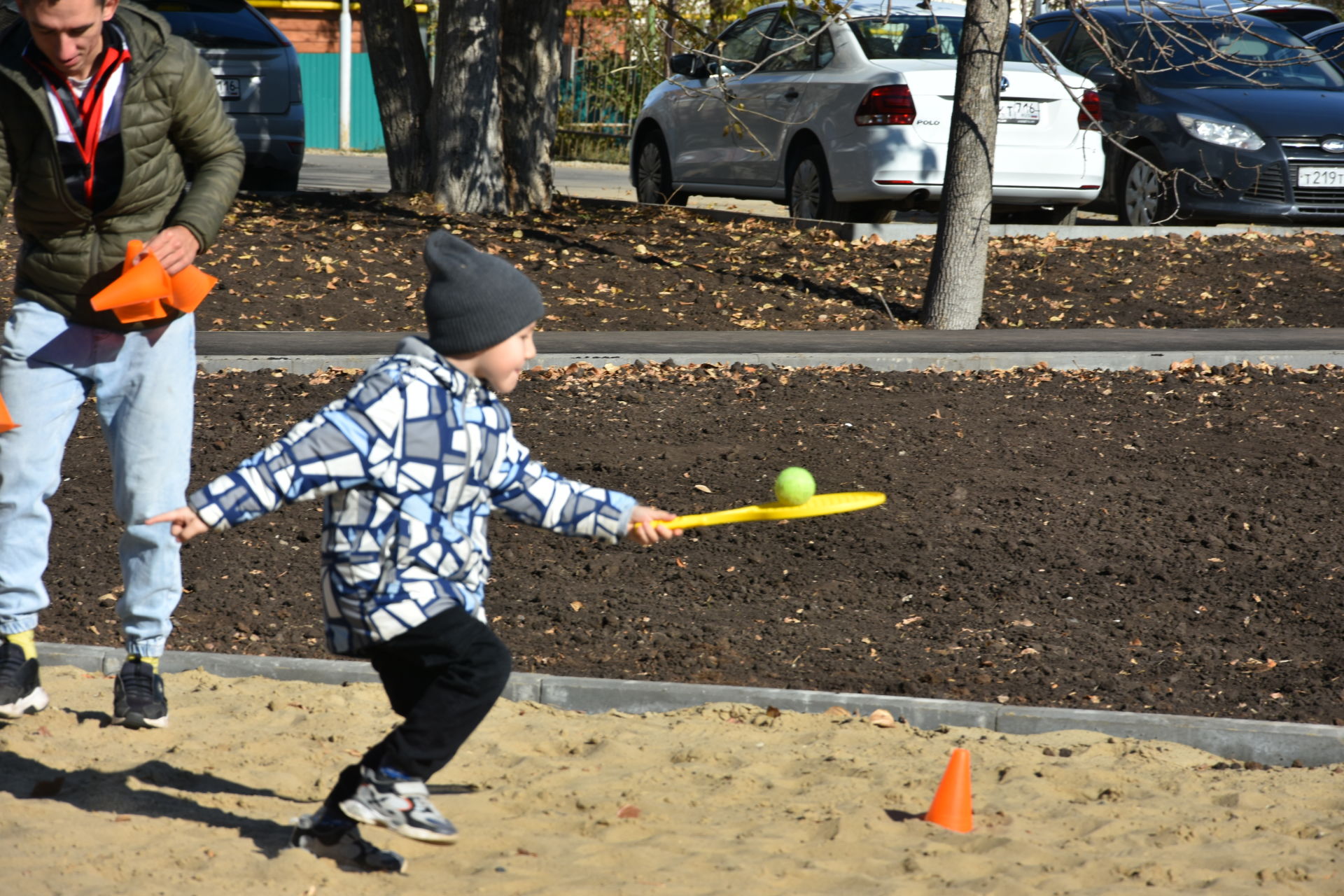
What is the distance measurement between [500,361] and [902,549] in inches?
122

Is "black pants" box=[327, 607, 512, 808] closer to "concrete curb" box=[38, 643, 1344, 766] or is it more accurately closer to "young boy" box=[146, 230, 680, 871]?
"young boy" box=[146, 230, 680, 871]

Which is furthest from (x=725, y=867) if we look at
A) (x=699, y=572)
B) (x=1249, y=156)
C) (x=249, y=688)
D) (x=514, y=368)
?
(x=1249, y=156)

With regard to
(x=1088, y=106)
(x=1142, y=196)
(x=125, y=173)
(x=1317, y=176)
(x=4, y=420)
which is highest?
(x=1088, y=106)

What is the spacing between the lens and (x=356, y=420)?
3.12 metres

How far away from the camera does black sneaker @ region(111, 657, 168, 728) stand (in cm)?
418

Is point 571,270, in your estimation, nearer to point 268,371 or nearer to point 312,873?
point 268,371

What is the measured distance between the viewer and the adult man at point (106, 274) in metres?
3.82

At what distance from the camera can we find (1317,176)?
12578 mm

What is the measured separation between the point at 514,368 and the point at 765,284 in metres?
7.55

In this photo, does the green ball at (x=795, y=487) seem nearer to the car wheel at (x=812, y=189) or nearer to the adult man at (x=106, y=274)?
the adult man at (x=106, y=274)

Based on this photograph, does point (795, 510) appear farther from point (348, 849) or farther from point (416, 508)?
point (348, 849)

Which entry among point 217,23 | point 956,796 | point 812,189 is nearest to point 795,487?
point 956,796

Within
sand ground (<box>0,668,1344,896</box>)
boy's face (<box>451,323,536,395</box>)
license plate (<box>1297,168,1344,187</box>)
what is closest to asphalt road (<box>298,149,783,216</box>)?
license plate (<box>1297,168,1344,187</box>)

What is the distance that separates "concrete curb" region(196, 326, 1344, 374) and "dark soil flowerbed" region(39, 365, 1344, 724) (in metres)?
0.28
